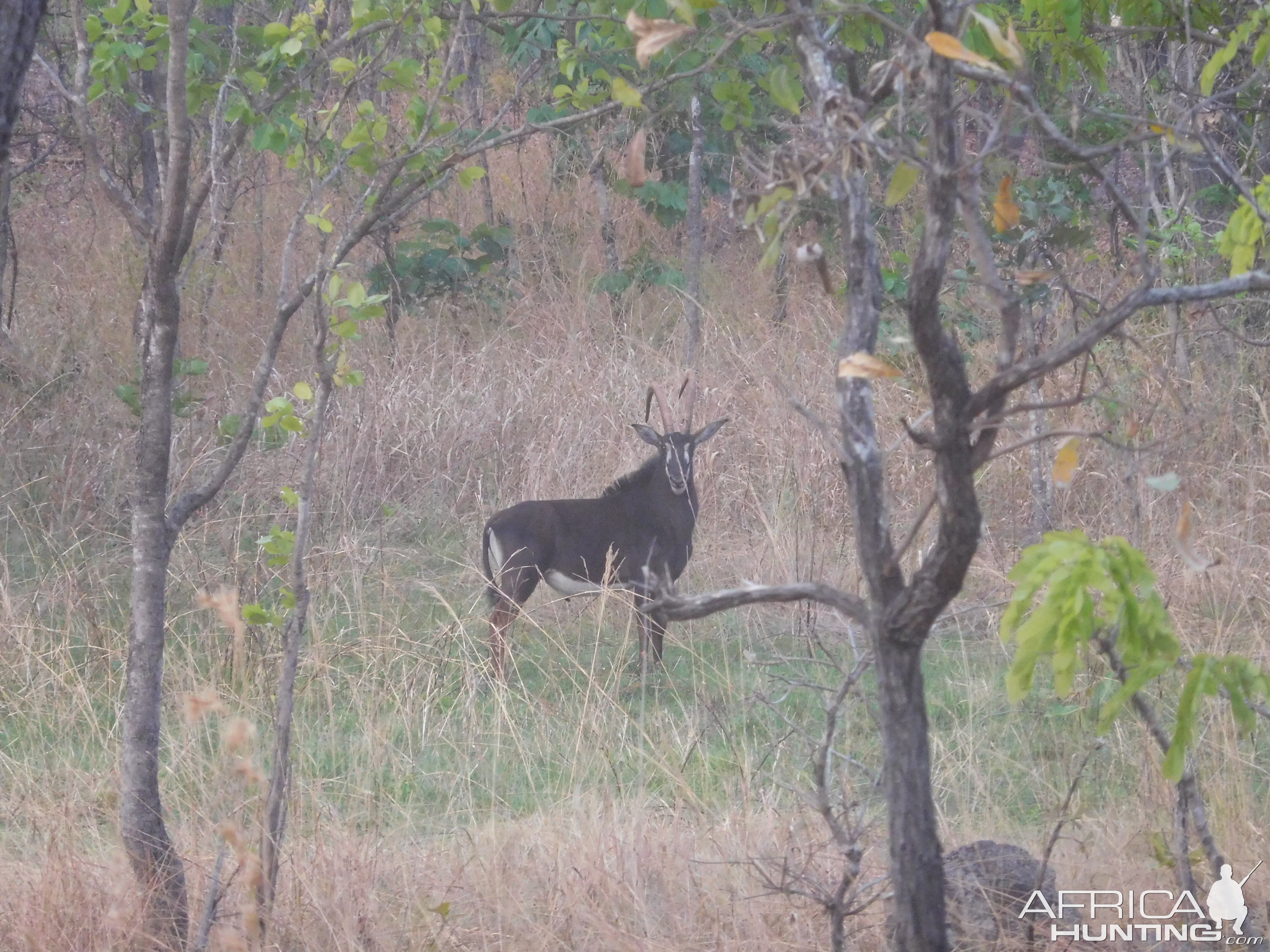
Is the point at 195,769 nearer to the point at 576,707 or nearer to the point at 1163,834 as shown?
the point at 576,707

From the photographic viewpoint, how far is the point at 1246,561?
6.13 metres

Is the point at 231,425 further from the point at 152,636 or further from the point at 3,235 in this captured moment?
the point at 3,235

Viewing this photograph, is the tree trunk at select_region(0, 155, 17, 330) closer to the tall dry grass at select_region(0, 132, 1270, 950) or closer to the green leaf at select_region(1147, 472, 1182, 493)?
the tall dry grass at select_region(0, 132, 1270, 950)

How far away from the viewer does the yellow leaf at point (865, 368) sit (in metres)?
1.84

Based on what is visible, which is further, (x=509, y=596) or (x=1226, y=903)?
(x=509, y=596)

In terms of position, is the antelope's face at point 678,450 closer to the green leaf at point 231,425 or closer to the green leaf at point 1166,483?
the green leaf at point 231,425

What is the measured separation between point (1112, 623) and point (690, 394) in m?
6.08

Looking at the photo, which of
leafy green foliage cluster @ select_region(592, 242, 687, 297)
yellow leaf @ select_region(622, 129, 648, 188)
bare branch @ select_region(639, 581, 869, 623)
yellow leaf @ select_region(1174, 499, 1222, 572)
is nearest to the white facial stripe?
bare branch @ select_region(639, 581, 869, 623)

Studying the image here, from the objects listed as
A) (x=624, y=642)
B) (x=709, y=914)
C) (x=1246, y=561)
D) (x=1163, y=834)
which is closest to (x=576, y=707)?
(x=624, y=642)

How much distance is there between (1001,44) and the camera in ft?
5.33

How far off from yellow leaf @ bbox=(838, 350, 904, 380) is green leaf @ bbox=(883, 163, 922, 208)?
0.27 metres

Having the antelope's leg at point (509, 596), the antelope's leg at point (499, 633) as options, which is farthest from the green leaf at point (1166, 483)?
the antelope's leg at point (509, 596)

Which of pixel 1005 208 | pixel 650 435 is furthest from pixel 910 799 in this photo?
pixel 650 435

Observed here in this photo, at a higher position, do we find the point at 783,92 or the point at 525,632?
the point at 783,92
